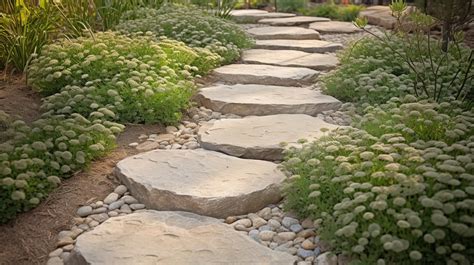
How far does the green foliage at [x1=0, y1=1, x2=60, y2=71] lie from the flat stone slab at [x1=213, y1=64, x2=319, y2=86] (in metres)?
1.67

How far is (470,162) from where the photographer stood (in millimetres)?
2055

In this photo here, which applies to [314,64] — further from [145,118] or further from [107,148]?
[107,148]

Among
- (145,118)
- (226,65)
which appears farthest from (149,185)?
(226,65)

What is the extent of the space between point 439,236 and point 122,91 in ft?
7.94

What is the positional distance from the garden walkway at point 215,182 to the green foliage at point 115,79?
36 centimetres

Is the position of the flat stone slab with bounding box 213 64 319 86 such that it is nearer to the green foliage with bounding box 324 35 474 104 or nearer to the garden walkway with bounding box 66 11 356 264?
the garden walkway with bounding box 66 11 356 264

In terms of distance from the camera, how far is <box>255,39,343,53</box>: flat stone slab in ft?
19.6

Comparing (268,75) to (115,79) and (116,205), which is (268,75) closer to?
(115,79)

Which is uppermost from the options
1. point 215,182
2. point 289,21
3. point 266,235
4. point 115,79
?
point 289,21

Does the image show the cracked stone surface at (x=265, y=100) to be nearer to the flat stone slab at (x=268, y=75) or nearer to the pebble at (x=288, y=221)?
the flat stone slab at (x=268, y=75)

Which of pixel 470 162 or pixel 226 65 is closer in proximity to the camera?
pixel 470 162

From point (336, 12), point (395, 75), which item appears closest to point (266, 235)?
point (395, 75)

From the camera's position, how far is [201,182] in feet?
8.03

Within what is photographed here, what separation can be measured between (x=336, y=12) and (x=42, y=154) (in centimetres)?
779
